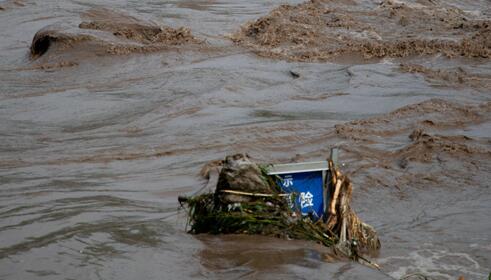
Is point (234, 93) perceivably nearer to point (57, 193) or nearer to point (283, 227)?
point (57, 193)

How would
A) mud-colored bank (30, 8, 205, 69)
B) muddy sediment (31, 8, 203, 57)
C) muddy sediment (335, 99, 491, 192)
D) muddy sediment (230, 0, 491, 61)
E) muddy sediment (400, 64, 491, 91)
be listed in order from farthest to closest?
muddy sediment (230, 0, 491, 61)
muddy sediment (31, 8, 203, 57)
mud-colored bank (30, 8, 205, 69)
muddy sediment (400, 64, 491, 91)
muddy sediment (335, 99, 491, 192)

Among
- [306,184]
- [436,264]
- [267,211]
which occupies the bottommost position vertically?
[436,264]

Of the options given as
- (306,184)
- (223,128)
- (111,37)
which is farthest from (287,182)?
(111,37)

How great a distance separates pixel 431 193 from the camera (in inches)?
294

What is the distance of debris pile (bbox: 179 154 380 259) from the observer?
4871 millimetres

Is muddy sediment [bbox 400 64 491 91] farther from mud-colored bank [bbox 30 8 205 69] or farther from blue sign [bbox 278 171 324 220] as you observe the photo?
blue sign [bbox 278 171 324 220]

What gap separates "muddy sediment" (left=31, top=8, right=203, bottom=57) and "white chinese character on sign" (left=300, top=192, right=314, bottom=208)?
838 centimetres

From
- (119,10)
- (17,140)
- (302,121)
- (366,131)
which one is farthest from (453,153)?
(119,10)

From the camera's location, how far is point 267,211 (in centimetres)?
492

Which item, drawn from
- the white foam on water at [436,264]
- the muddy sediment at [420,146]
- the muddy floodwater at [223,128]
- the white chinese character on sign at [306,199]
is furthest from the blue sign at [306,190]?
the muddy sediment at [420,146]

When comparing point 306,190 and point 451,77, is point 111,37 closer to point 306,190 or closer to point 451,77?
point 451,77

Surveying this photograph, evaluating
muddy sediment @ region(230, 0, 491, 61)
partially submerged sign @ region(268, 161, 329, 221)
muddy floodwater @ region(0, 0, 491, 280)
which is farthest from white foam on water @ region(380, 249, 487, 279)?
muddy sediment @ region(230, 0, 491, 61)

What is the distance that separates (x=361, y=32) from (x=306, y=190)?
11021 millimetres

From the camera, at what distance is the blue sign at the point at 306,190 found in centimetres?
495
